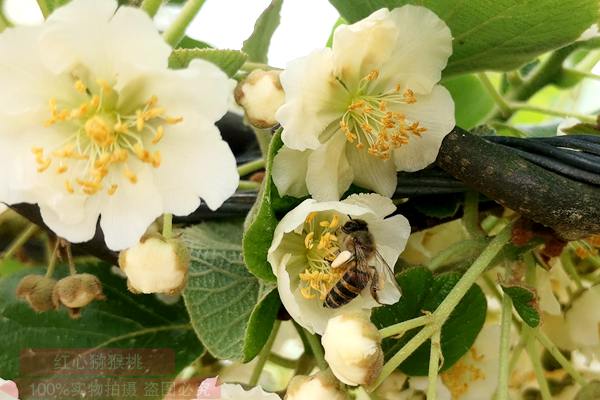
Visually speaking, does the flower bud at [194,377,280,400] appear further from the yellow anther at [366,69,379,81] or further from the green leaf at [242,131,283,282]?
the yellow anther at [366,69,379,81]

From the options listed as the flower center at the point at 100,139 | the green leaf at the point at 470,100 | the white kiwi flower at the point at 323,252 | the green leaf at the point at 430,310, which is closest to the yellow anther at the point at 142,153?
the flower center at the point at 100,139

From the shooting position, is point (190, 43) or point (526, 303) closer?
point (526, 303)

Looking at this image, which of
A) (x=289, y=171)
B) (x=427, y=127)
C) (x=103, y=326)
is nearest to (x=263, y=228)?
(x=289, y=171)

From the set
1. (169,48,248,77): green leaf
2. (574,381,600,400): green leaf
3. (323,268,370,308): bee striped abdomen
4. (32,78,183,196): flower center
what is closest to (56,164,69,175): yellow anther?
(32,78,183,196): flower center

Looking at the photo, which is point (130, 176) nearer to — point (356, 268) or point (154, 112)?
point (154, 112)

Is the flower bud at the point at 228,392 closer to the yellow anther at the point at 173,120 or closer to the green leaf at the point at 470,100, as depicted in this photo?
the yellow anther at the point at 173,120

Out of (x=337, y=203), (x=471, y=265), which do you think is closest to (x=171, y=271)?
(x=337, y=203)

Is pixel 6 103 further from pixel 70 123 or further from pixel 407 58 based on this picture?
pixel 407 58
